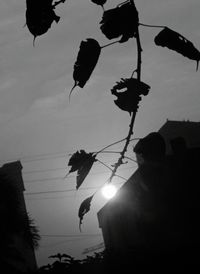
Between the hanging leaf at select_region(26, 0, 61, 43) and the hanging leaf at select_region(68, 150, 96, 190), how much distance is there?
0.39 metres

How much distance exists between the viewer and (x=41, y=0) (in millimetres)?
902

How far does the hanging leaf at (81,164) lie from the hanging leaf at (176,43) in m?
0.40

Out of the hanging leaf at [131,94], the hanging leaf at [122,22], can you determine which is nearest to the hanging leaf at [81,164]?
the hanging leaf at [131,94]

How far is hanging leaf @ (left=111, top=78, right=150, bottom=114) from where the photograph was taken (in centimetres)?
97

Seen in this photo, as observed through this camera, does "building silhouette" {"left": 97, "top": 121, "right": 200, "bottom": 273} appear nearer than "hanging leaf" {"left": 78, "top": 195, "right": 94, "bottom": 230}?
Yes

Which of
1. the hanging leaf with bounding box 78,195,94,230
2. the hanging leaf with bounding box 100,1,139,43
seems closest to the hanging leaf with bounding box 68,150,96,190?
the hanging leaf with bounding box 78,195,94,230

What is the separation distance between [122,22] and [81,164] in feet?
1.43

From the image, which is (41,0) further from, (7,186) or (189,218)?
(7,186)

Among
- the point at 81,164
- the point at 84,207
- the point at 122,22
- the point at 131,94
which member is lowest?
the point at 84,207

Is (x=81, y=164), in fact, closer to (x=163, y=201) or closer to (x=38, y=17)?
(x=38, y=17)

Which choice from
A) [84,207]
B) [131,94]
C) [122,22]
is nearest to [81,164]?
[84,207]

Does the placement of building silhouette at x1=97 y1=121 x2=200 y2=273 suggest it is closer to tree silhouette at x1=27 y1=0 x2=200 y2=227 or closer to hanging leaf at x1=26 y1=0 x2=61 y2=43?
tree silhouette at x1=27 y1=0 x2=200 y2=227

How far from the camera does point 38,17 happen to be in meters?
0.91

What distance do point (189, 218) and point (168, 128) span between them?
38.7 metres
